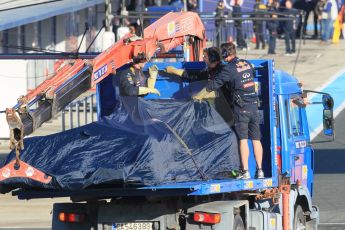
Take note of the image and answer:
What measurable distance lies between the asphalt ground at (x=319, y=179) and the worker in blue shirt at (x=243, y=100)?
4.57 meters

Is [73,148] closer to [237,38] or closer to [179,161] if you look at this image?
[179,161]

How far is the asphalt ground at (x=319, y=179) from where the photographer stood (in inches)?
789

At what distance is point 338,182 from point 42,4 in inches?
477

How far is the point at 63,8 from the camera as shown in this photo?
110 ft

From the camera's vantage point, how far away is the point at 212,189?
44.0ft

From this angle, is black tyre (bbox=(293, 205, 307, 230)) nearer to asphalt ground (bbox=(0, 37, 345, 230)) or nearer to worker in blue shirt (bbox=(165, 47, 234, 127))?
worker in blue shirt (bbox=(165, 47, 234, 127))

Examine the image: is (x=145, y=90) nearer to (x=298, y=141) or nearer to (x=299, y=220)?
(x=298, y=141)

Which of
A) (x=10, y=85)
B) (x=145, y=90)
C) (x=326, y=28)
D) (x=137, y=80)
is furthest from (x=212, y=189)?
(x=326, y=28)

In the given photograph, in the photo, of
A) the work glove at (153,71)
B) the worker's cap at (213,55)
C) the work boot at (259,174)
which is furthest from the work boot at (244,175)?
the work glove at (153,71)

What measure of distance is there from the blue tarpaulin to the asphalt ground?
496cm

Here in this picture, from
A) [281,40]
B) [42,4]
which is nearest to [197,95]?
[42,4]

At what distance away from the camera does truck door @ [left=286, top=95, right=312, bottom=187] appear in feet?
51.5

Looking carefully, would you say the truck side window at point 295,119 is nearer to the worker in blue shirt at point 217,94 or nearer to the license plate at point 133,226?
the worker in blue shirt at point 217,94

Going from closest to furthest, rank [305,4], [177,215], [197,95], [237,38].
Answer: [177,215] < [197,95] < [237,38] < [305,4]
